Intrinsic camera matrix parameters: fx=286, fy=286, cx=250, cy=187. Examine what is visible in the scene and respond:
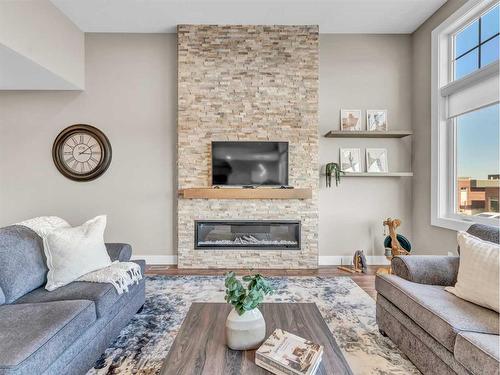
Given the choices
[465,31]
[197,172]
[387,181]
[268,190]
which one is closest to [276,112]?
[268,190]

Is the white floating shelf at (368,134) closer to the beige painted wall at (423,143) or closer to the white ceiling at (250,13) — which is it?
the beige painted wall at (423,143)

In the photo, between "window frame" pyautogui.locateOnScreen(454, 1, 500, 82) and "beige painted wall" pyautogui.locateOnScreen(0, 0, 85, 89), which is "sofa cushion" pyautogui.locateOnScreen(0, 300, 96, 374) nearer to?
"beige painted wall" pyautogui.locateOnScreen(0, 0, 85, 89)

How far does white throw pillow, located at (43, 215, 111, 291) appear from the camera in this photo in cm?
198

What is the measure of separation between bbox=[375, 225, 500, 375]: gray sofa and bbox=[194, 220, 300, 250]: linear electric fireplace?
1.85 metres

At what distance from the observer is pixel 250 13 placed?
3619mm

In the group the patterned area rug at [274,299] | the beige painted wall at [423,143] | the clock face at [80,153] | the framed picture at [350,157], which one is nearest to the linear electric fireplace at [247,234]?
the patterned area rug at [274,299]

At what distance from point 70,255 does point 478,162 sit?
154 inches

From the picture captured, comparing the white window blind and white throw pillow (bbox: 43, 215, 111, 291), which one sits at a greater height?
the white window blind

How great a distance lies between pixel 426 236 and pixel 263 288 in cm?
324

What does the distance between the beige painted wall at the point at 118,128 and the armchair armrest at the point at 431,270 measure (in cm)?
304

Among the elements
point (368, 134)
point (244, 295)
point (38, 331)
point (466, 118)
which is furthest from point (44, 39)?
point (466, 118)

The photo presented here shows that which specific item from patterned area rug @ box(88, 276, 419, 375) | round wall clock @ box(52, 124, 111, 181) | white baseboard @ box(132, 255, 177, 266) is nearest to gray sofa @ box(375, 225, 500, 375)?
patterned area rug @ box(88, 276, 419, 375)

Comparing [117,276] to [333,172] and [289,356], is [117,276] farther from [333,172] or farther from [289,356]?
[333,172]

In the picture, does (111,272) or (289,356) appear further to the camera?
(111,272)
